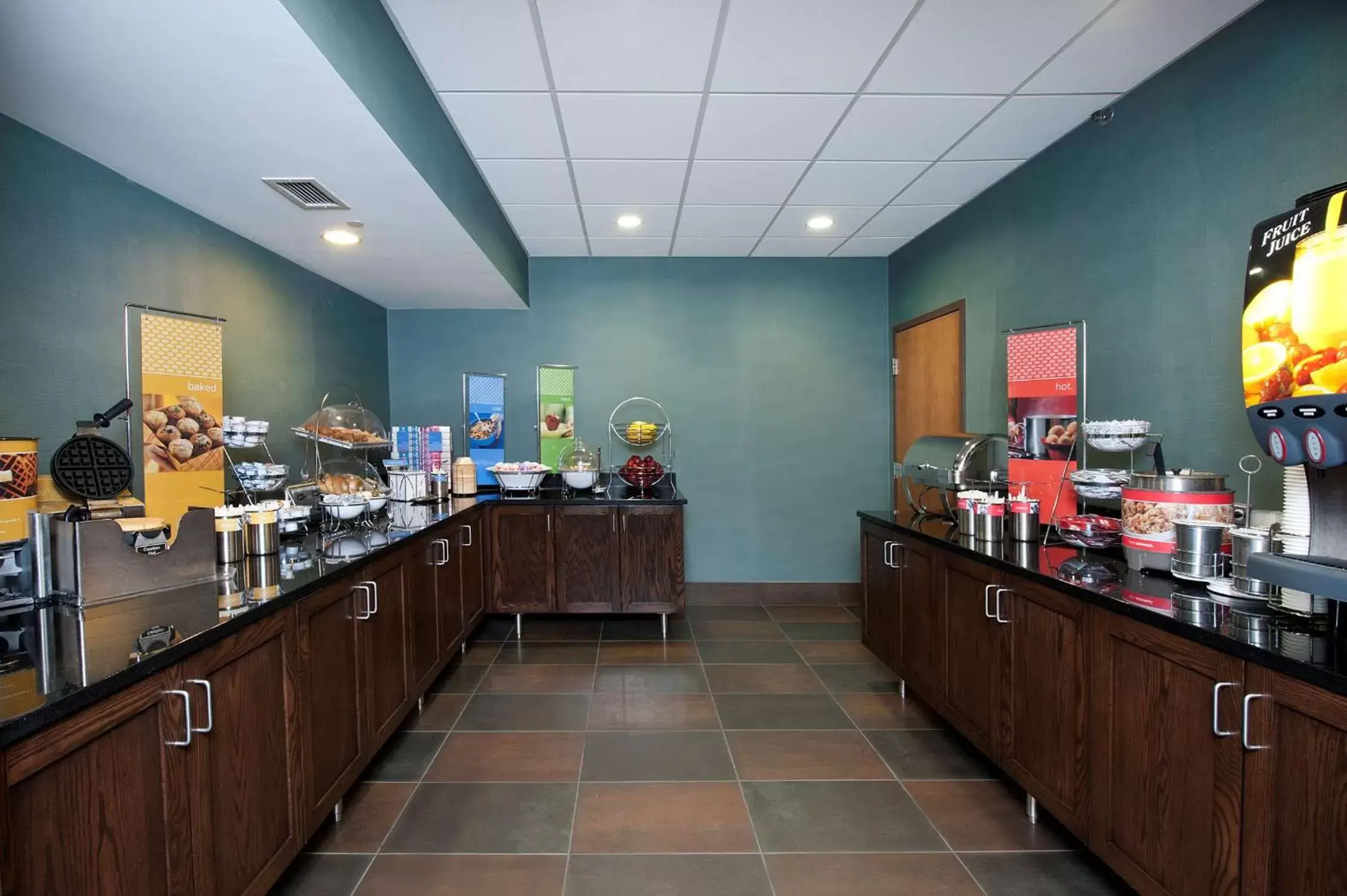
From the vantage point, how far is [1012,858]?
2.08 meters

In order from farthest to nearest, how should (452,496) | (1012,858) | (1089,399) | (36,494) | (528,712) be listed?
(452,496), (528,712), (1089,399), (1012,858), (36,494)

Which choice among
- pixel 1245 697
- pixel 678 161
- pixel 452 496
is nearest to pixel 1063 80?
pixel 678 161

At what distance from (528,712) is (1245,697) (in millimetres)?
2713

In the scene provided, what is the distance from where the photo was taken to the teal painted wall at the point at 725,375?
5.16 m

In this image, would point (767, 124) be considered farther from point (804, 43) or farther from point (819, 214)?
point (819, 214)

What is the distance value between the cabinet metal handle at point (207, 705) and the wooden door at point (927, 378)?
400cm

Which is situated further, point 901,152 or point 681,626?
point 681,626

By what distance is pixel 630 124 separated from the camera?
2.94 m

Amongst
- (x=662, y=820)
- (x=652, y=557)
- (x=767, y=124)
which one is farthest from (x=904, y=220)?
(x=662, y=820)

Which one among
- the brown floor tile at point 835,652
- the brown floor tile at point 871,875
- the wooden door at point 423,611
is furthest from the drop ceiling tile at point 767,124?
the brown floor tile at point 871,875

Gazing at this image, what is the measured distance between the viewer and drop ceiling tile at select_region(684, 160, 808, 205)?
3.40 metres

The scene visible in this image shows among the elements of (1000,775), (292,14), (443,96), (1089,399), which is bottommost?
(1000,775)

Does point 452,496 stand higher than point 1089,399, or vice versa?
point 1089,399

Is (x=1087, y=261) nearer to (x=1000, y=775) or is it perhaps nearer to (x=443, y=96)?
(x=1000, y=775)
